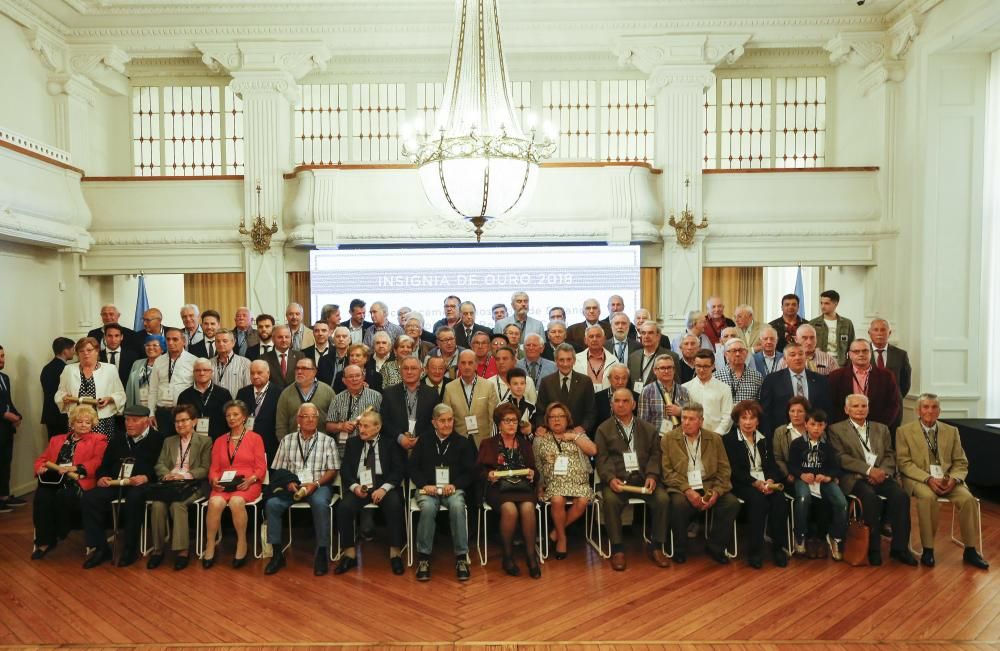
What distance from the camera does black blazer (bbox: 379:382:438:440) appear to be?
5.55 m

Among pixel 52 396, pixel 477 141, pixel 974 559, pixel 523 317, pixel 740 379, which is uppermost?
pixel 477 141

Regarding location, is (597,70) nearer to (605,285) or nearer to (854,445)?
(605,285)

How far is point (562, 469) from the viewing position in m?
5.29

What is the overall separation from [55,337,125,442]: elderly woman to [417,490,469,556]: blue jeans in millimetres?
2965

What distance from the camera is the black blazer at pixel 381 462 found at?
5.29 m

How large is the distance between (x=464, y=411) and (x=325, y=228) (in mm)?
4390

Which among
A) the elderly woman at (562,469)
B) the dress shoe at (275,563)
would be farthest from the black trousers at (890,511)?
the dress shoe at (275,563)

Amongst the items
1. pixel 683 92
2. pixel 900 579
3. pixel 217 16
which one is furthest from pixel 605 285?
pixel 217 16

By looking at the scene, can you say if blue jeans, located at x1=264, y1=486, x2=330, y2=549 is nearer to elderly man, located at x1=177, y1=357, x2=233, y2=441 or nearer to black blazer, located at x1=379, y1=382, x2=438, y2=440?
black blazer, located at x1=379, y1=382, x2=438, y2=440

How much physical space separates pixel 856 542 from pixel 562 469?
213 centimetres

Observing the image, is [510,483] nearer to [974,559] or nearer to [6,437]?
[974,559]

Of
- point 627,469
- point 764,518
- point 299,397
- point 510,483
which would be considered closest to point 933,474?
point 764,518

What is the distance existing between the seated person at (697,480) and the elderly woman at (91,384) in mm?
4645

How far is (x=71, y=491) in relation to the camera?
5.41 metres
